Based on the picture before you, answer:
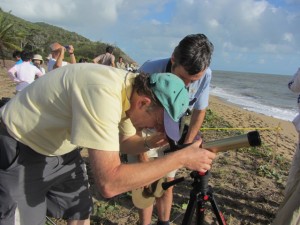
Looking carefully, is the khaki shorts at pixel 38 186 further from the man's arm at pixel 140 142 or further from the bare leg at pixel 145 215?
the bare leg at pixel 145 215

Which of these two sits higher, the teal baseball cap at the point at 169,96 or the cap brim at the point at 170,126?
the teal baseball cap at the point at 169,96

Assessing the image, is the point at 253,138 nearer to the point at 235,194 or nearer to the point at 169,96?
the point at 169,96

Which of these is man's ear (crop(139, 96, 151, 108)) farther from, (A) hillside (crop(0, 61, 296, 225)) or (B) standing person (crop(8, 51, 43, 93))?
(B) standing person (crop(8, 51, 43, 93))

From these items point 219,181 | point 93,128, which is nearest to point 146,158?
point 93,128

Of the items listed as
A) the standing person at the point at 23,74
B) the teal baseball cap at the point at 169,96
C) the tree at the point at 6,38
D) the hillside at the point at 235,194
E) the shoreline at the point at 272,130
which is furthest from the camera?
the tree at the point at 6,38

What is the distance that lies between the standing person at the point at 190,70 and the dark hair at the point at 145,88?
0.90 metres

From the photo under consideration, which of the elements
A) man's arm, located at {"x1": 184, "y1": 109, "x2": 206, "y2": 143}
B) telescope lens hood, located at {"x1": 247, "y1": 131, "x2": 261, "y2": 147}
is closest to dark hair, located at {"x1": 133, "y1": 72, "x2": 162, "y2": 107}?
telescope lens hood, located at {"x1": 247, "y1": 131, "x2": 261, "y2": 147}


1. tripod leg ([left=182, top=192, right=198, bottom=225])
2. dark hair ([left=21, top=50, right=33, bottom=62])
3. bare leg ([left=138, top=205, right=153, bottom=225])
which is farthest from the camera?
dark hair ([left=21, top=50, right=33, bottom=62])

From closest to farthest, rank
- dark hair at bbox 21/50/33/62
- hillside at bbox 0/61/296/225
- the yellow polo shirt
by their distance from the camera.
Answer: the yellow polo shirt, hillside at bbox 0/61/296/225, dark hair at bbox 21/50/33/62

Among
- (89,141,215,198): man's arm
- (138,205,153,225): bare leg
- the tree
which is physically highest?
(89,141,215,198): man's arm

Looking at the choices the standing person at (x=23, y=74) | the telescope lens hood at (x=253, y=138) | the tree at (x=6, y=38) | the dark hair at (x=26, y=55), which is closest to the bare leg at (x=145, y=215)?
the telescope lens hood at (x=253, y=138)

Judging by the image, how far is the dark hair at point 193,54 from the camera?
2.74 m

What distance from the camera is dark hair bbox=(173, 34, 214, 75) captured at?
2.74 metres

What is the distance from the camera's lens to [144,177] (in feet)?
5.93
